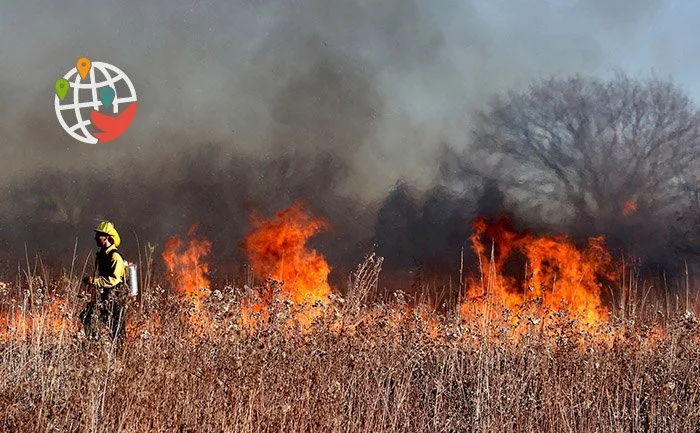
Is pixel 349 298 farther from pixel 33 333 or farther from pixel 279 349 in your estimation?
pixel 33 333

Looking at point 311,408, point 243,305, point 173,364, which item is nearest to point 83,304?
point 243,305

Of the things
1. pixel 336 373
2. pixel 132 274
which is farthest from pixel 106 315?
pixel 336 373

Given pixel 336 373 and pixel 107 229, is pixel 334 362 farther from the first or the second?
pixel 107 229

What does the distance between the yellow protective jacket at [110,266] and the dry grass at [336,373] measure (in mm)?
1950

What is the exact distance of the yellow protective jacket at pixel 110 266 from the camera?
30.8 feet

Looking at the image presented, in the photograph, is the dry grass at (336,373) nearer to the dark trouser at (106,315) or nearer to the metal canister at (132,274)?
the dark trouser at (106,315)

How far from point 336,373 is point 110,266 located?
15.3 feet

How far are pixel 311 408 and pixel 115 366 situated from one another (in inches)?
59.8

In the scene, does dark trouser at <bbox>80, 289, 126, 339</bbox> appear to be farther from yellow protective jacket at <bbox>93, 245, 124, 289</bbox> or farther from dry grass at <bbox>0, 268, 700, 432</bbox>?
yellow protective jacket at <bbox>93, 245, 124, 289</bbox>

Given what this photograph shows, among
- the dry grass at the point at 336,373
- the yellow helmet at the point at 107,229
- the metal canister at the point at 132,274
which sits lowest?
the dry grass at the point at 336,373

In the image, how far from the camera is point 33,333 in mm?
6832

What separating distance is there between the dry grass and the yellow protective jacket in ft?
6.40

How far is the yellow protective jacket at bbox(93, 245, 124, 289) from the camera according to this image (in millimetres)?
9398

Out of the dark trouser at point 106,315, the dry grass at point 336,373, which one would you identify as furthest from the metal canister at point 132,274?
the dry grass at point 336,373
